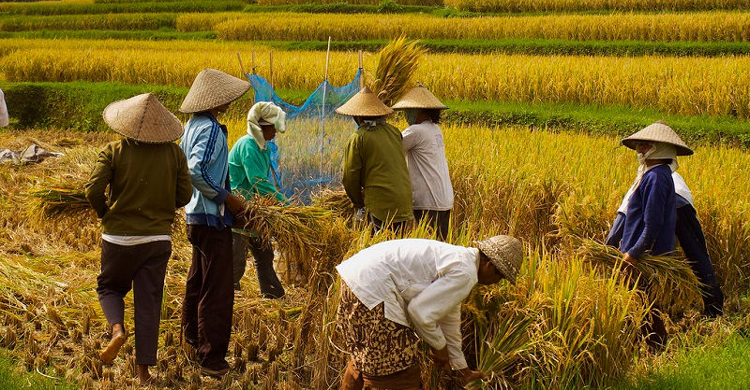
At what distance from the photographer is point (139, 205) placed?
390cm

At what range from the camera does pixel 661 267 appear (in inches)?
174

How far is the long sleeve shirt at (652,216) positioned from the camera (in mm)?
4359

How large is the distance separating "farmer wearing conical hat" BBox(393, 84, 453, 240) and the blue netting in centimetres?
178

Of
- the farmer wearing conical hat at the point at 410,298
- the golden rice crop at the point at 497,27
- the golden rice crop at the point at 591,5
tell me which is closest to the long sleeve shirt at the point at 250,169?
the farmer wearing conical hat at the point at 410,298

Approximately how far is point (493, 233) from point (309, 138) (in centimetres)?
280

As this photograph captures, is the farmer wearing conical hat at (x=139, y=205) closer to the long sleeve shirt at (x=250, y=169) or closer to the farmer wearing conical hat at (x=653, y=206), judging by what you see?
the long sleeve shirt at (x=250, y=169)

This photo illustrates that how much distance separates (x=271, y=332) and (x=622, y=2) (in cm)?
2052

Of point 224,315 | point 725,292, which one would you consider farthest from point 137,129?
point 725,292

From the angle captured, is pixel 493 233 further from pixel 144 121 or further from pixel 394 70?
pixel 394 70

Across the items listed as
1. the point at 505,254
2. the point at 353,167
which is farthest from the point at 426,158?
the point at 505,254

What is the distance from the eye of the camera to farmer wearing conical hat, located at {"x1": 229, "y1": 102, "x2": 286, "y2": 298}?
186 inches

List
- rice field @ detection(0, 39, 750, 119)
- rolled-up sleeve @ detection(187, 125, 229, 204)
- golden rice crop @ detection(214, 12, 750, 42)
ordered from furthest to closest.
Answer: golden rice crop @ detection(214, 12, 750, 42)
rice field @ detection(0, 39, 750, 119)
rolled-up sleeve @ detection(187, 125, 229, 204)

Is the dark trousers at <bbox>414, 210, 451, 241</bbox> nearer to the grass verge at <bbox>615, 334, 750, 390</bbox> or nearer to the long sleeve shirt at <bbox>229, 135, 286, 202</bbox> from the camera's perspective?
the long sleeve shirt at <bbox>229, 135, 286, 202</bbox>

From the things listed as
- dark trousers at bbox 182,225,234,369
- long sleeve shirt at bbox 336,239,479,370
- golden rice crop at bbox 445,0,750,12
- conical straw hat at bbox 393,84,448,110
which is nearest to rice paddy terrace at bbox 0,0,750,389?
dark trousers at bbox 182,225,234,369
